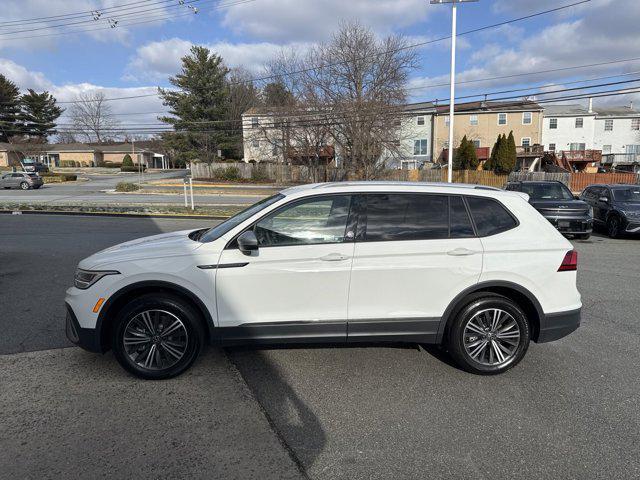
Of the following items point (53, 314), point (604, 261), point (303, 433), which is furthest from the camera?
point (604, 261)

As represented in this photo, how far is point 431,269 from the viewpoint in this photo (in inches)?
149

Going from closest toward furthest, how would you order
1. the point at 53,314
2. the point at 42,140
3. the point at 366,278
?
the point at 366,278, the point at 53,314, the point at 42,140

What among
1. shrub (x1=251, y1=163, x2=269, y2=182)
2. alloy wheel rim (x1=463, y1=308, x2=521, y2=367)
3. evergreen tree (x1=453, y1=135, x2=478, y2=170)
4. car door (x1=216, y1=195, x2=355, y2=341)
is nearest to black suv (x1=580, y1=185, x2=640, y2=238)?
alloy wheel rim (x1=463, y1=308, x2=521, y2=367)

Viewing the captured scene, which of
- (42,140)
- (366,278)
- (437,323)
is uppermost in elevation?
(42,140)

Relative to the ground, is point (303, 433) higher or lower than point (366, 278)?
lower

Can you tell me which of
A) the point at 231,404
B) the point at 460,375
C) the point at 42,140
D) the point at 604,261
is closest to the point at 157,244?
the point at 231,404

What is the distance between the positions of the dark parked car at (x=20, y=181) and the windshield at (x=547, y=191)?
38.5 metres

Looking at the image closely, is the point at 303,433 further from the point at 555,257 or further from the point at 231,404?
the point at 555,257

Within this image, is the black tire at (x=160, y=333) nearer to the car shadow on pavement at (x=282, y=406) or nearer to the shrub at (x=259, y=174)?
the car shadow on pavement at (x=282, y=406)

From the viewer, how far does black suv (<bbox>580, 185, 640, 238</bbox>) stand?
12.3 m

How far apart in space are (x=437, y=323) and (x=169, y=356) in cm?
242

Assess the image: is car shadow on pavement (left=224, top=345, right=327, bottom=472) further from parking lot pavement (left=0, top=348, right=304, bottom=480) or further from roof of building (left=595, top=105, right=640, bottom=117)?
roof of building (left=595, top=105, right=640, bottom=117)

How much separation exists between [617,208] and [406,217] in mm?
11978

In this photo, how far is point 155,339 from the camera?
3.80 meters
